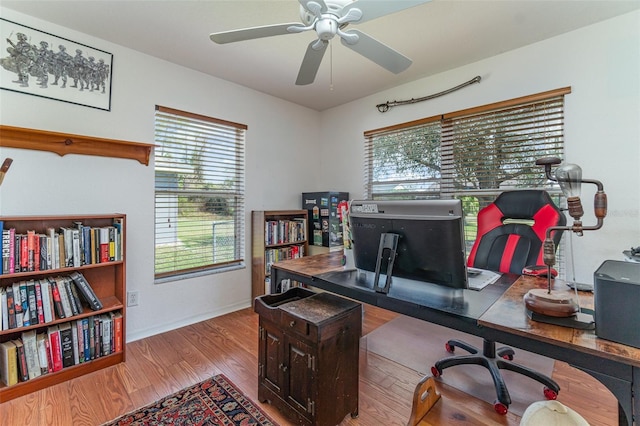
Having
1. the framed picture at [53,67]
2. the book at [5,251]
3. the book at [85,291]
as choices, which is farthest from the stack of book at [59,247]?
the framed picture at [53,67]

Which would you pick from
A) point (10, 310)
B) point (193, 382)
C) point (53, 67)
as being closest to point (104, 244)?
point (10, 310)

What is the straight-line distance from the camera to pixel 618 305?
0.83m

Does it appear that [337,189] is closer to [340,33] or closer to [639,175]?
[340,33]

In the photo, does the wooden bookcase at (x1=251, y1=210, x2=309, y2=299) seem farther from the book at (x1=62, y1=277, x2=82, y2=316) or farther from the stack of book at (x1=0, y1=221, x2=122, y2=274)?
the book at (x1=62, y1=277, x2=82, y2=316)

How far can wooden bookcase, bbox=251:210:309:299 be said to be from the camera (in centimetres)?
322

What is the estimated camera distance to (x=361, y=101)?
3.64m

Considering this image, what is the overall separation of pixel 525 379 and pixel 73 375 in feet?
9.96

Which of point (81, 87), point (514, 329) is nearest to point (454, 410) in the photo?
point (514, 329)

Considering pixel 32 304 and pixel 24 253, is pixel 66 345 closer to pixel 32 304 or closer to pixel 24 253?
pixel 32 304

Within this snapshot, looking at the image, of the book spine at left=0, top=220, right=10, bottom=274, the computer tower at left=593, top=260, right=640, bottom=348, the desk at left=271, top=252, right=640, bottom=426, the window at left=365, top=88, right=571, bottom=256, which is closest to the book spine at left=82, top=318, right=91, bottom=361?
the book spine at left=0, top=220, right=10, bottom=274

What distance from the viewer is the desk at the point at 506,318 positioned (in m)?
0.81

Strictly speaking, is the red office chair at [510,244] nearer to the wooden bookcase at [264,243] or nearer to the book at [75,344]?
the wooden bookcase at [264,243]

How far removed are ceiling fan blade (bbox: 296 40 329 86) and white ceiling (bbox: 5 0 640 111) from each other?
0.45 meters

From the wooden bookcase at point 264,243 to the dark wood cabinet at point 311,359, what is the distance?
5.12 ft
